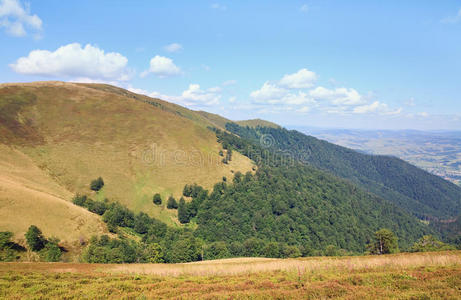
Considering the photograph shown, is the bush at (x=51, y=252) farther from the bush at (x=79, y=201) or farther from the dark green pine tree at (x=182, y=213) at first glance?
the dark green pine tree at (x=182, y=213)

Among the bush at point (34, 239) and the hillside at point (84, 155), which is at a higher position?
the hillside at point (84, 155)

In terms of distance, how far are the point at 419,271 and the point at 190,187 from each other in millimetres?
88852

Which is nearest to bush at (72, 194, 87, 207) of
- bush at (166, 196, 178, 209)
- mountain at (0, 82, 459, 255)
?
mountain at (0, 82, 459, 255)

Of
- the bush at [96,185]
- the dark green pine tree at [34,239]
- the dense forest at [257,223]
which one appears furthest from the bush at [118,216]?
the dark green pine tree at [34,239]

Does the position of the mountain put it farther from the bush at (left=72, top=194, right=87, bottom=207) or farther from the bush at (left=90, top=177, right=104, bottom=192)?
the bush at (left=72, top=194, right=87, bottom=207)

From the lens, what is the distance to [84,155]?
Answer: 97500mm

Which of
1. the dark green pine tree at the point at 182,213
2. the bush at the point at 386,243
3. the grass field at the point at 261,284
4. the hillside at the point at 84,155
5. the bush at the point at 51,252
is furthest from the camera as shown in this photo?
the dark green pine tree at the point at 182,213

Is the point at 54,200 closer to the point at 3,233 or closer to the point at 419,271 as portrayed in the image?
the point at 3,233

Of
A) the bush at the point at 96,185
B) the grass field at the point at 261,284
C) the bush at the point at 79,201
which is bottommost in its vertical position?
the bush at the point at 79,201

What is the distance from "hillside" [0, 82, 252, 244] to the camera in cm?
5319

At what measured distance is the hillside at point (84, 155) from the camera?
5319cm

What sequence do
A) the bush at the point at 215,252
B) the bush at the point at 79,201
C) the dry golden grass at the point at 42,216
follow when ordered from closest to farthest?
the dry golden grass at the point at 42,216, the bush at the point at 215,252, the bush at the point at 79,201

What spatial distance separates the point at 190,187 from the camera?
3944 inches

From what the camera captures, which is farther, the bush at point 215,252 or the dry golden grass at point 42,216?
the bush at point 215,252
